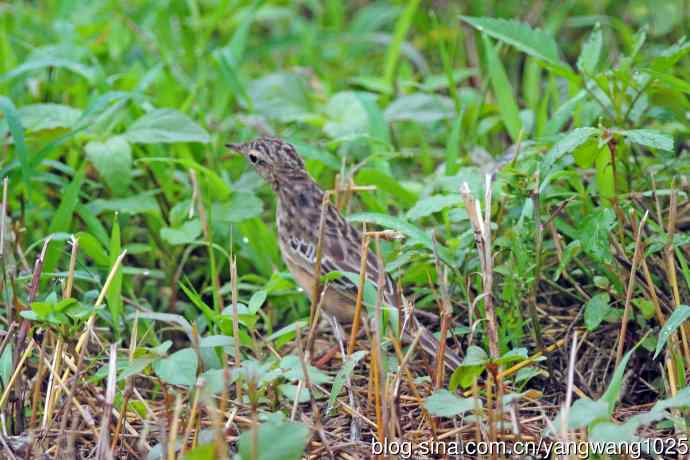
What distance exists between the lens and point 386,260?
5145 millimetres

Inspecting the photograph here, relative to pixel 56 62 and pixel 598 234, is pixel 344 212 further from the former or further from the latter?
pixel 56 62

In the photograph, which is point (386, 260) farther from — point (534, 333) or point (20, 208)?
point (20, 208)

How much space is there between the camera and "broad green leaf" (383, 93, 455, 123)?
6.72 m

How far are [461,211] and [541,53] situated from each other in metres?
1.12

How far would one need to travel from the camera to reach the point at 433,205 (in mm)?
5000

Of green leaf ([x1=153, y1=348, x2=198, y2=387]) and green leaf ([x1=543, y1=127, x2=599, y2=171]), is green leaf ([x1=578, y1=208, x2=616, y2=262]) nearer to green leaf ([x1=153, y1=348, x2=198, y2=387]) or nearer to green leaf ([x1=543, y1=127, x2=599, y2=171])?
green leaf ([x1=543, y1=127, x2=599, y2=171])

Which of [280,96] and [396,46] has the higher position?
[396,46]

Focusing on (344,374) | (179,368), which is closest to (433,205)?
(344,374)

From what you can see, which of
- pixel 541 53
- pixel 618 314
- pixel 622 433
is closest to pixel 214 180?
pixel 541 53

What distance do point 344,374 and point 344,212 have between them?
6.07 feet

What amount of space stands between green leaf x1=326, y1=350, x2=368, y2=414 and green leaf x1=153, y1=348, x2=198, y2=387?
1.96 ft

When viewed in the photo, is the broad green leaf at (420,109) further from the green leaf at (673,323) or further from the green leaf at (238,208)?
the green leaf at (673,323)

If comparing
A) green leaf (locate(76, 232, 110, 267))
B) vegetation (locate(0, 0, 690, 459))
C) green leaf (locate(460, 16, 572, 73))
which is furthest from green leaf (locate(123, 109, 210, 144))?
green leaf (locate(460, 16, 572, 73))

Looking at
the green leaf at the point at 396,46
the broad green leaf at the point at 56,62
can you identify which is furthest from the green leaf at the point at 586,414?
the green leaf at the point at 396,46
